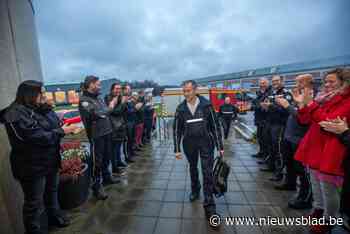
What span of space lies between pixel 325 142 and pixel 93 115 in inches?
120

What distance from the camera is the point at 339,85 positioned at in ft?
5.17

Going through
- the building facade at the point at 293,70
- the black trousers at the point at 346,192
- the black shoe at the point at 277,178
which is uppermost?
the building facade at the point at 293,70

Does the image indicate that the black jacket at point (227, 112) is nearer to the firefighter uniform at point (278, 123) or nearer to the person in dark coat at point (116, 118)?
the firefighter uniform at point (278, 123)

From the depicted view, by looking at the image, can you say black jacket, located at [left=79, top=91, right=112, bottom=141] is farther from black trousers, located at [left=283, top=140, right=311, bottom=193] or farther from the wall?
black trousers, located at [left=283, top=140, right=311, bottom=193]

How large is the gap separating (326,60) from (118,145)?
18.1 m

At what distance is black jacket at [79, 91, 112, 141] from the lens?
8.98ft

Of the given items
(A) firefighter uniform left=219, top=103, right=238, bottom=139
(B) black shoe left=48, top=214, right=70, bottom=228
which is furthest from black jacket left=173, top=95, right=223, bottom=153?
(A) firefighter uniform left=219, top=103, right=238, bottom=139

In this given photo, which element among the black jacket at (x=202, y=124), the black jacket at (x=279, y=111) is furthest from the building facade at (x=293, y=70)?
the black jacket at (x=202, y=124)

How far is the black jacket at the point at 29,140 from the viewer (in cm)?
165

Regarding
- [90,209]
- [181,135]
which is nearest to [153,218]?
[90,209]

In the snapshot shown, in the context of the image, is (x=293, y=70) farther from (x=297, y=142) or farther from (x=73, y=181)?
(x=73, y=181)

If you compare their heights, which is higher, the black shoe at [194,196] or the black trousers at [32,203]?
the black trousers at [32,203]

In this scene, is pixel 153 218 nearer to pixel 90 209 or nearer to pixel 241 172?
pixel 90 209

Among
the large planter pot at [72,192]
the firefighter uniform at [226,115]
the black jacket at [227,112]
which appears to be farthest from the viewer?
the black jacket at [227,112]
